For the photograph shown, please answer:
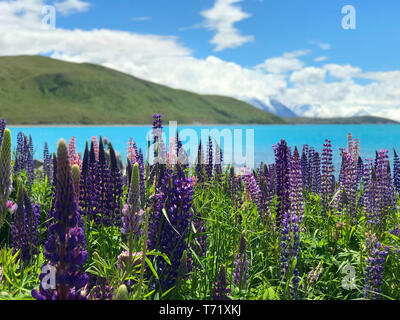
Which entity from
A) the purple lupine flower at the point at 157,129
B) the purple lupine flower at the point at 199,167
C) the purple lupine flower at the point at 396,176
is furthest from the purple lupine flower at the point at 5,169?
the purple lupine flower at the point at 396,176

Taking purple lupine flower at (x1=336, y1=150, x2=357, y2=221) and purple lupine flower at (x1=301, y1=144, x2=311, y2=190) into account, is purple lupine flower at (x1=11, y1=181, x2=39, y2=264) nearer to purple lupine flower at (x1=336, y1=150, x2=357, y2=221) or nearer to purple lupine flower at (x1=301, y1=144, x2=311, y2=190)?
purple lupine flower at (x1=336, y1=150, x2=357, y2=221)

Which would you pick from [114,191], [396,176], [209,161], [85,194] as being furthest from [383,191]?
[85,194]

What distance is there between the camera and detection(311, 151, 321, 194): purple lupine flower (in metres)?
9.60

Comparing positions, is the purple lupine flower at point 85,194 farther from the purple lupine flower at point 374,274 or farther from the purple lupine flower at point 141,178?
the purple lupine flower at point 374,274

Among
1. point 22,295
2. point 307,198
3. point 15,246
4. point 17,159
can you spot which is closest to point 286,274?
point 22,295

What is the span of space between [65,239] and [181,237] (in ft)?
6.35

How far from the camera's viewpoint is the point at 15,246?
5141mm

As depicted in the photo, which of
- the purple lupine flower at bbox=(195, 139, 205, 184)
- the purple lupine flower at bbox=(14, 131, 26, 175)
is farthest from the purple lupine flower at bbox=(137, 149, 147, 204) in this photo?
the purple lupine flower at bbox=(14, 131, 26, 175)

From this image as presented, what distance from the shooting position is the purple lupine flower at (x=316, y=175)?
9602 millimetres

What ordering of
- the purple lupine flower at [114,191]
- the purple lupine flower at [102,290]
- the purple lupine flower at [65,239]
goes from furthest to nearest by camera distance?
the purple lupine flower at [114,191], the purple lupine flower at [102,290], the purple lupine flower at [65,239]

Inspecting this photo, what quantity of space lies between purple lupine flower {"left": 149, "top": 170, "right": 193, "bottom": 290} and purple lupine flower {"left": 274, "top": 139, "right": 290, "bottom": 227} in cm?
250

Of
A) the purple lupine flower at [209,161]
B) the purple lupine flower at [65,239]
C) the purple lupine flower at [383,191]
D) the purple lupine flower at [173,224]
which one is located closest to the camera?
the purple lupine flower at [65,239]

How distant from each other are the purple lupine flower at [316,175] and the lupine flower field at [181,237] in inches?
9.1
